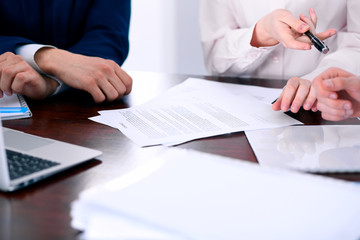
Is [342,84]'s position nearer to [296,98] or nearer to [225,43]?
[296,98]

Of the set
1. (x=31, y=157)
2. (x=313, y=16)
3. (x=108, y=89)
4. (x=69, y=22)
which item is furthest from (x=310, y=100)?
(x=69, y=22)

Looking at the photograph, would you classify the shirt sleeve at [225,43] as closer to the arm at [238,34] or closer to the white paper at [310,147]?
the arm at [238,34]

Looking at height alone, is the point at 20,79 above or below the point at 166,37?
above

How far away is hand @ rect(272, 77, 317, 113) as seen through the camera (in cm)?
77

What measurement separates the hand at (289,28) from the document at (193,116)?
0.42 ft

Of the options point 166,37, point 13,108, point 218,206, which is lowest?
point 166,37

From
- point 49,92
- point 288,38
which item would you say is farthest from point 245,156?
point 49,92

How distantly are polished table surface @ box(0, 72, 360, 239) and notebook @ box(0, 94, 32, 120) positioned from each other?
17mm

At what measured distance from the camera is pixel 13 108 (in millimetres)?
787

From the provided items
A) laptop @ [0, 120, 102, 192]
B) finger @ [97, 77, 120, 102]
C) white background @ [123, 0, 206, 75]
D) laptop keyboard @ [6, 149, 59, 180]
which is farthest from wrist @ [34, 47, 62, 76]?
white background @ [123, 0, 206, 75]

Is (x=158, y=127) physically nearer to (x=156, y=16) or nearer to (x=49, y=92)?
(x=49, y=92)

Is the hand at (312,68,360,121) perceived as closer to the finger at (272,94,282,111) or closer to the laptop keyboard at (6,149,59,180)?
the finger at (272,94,282,111)

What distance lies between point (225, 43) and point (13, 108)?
0.63 m

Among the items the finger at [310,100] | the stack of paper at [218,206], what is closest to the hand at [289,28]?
the finger at [310,100]
